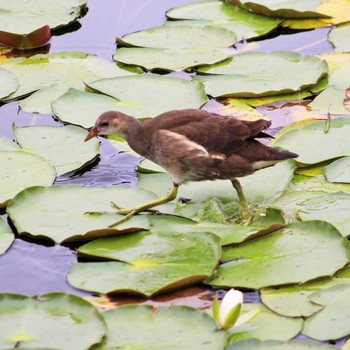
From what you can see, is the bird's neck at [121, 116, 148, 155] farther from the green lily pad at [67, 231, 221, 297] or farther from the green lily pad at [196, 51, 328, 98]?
the green lily pad at [196, 51, 328, 98]

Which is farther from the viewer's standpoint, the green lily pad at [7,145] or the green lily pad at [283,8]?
the green lily pad at [283,8]

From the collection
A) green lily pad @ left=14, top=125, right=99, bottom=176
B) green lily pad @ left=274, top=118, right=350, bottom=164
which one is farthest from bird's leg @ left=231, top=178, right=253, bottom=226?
green lily pad @ left=14, top=125, right=99, bottom=176

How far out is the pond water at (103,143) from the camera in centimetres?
462

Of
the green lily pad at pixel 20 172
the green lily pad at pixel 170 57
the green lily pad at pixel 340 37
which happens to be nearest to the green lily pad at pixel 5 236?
the green lily pad at pixel 20 172

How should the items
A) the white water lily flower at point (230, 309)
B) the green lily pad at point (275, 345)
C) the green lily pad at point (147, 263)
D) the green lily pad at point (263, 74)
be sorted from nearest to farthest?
the green lily pad at point (275, 345) → the white water lily flower at point (230, 309) → the green lily pad at point (147, 263) → the green lily pad at point (263, 74)

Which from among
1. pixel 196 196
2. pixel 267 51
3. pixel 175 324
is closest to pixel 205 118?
pixel 196 196

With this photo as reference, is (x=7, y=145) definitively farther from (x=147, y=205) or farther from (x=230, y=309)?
(x=230, y=309)

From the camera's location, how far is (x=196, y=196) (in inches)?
212

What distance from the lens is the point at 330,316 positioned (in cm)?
420

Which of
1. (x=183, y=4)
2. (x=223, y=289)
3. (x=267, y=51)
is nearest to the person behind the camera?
(x=223, y=289)

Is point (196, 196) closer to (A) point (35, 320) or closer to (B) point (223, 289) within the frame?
(B) point (223, 289)

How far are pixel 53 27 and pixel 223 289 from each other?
360cm

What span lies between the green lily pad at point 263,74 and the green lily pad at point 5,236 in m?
2.03

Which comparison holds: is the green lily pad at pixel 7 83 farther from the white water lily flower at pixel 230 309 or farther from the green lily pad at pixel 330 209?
the white water lily flower at pixel 230 309
